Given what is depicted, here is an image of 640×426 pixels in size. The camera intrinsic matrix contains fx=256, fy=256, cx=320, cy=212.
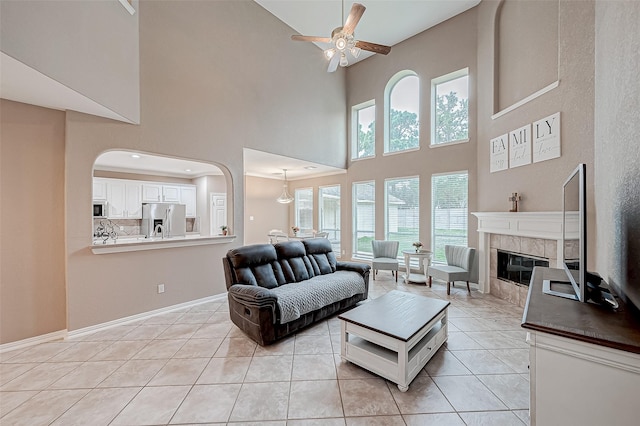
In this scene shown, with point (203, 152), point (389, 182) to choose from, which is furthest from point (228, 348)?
point (389, 182)

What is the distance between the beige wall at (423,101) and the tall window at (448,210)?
107 millimetres

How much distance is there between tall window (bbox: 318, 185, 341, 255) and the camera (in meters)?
7.41

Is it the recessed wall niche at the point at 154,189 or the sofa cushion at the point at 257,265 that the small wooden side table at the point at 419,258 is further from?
the recessed wall niche at the point at 154,189

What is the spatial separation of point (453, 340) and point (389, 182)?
403cm

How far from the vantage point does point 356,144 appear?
22.6 feet

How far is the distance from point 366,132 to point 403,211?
2.35 m

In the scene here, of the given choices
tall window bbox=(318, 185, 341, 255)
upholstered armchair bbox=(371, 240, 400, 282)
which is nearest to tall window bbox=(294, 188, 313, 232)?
tall window bbox=(318, 185, 341, 255)

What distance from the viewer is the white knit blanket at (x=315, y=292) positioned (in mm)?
2760

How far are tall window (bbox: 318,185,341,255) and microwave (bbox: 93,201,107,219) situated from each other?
204 inches

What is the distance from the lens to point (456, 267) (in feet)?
15.3

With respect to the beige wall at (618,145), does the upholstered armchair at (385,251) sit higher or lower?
lower

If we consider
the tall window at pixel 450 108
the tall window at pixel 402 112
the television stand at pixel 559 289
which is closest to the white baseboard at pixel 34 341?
the television stand at pixel 559 289

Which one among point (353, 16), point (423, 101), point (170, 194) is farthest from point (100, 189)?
point (423, 101)

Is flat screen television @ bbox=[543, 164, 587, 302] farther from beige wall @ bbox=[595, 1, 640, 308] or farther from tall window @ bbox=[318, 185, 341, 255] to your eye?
tall window @ bbox=[318, 185, 341, 255]
